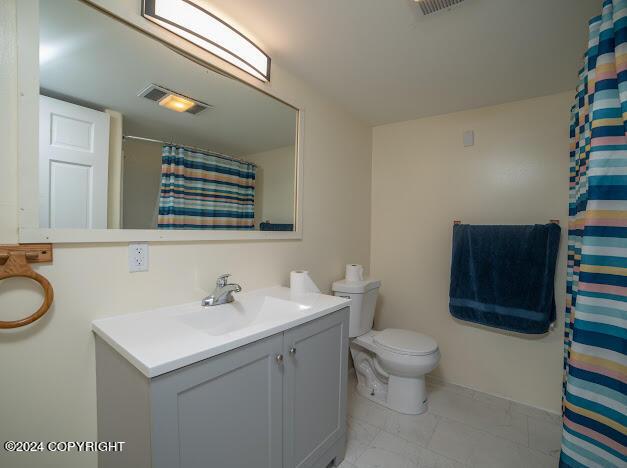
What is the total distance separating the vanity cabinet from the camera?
80 cm

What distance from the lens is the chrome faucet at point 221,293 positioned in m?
1.33

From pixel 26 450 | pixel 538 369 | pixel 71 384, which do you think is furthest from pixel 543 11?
pixel 26 450

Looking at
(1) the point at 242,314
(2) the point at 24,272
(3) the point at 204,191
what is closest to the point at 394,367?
(1) the point at 242,314

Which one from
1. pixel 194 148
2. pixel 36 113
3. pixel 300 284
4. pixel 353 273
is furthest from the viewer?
pixel 353 273

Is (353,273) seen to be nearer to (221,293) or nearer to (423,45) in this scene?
(221,293)

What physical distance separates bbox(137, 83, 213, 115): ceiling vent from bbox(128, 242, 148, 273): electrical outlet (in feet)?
2.01

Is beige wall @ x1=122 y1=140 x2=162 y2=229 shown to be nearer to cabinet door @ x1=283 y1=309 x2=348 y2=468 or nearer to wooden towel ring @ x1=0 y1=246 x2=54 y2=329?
wooden towel ring @ x1=0 y1=246 x2=54 y2=329

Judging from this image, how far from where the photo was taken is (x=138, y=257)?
115cm

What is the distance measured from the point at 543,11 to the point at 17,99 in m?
2.01

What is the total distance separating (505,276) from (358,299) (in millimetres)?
1041

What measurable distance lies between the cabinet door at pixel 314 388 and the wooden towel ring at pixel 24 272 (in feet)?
2.62

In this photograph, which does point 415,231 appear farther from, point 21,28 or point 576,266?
point 21,28

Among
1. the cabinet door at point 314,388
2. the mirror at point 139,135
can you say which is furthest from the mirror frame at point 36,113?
the cabinet door at point 314,388

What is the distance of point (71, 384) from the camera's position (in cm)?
99
